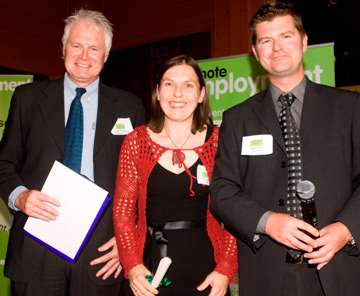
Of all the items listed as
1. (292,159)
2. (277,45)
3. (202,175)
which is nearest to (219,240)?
(202,175)

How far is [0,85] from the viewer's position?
176 inches

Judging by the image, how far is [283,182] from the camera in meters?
1.76

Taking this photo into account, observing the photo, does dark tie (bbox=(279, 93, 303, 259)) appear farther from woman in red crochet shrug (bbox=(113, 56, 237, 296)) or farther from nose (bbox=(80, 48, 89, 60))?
nose (bbox=(80, 48, 89, 60))

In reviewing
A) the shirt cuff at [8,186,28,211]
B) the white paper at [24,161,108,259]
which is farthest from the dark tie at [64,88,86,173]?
the shirt cuff at [8,186,28,211]

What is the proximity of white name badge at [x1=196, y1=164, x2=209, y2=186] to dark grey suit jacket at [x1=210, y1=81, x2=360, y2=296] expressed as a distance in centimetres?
9

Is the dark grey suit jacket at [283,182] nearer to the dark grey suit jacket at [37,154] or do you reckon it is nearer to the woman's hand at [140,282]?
the woman's hand at [140,282]

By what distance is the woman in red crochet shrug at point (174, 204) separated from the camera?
1.88 m

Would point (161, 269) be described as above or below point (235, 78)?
below

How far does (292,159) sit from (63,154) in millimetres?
1197

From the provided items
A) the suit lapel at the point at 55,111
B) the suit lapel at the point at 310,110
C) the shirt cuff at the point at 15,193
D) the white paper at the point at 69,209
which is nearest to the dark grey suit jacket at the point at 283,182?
the suit lapel at the point at 310,110

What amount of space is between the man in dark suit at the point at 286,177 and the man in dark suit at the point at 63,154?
664 millimetres

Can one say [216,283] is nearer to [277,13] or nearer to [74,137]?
[74,137]

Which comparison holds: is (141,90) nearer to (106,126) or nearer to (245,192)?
(106,126)

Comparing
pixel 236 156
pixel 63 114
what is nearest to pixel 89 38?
pixel 63 114
